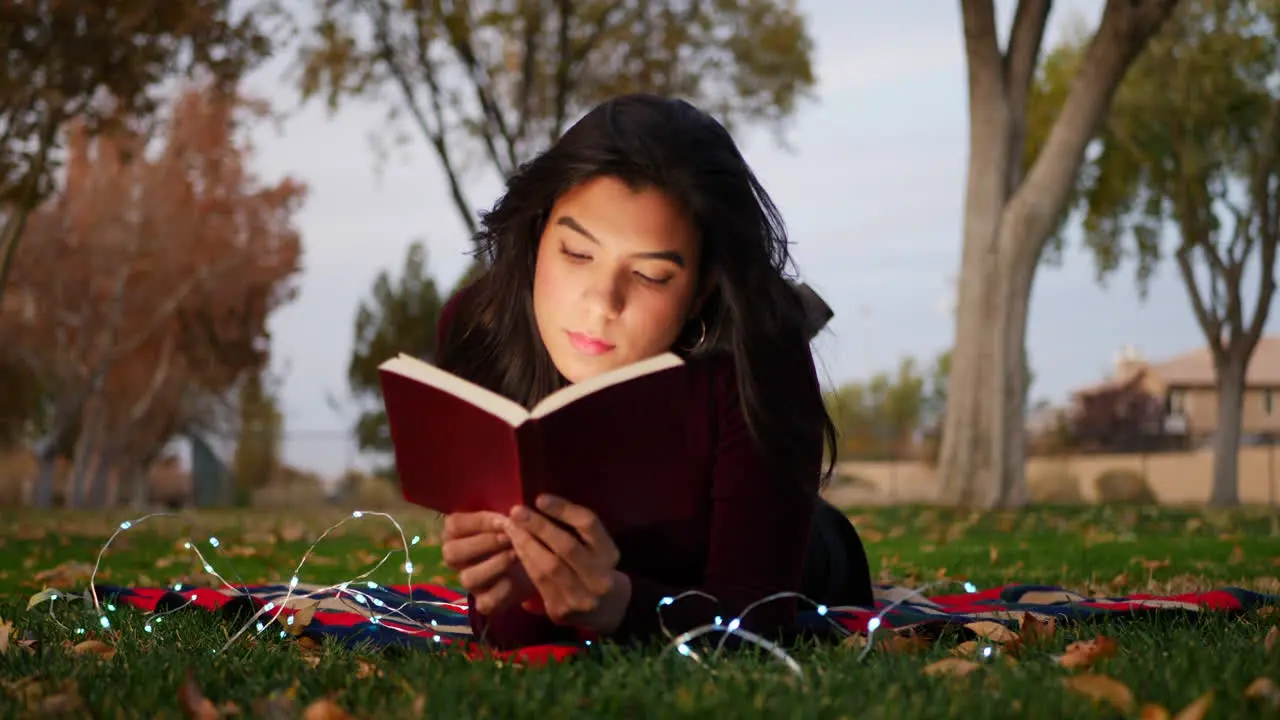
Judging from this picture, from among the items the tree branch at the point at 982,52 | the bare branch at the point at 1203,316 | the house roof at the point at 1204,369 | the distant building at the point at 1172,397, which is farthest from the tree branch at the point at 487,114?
the house roof at the point at 1204,369

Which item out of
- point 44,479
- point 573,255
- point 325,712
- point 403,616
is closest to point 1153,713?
point 325,712

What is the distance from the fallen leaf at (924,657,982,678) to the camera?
262 cm

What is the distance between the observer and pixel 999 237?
12445 millimetres

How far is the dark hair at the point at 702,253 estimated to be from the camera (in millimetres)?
2947

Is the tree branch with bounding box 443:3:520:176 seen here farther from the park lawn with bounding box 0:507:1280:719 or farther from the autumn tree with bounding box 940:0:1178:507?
the park lawn with bounding box 0:507:1280:719

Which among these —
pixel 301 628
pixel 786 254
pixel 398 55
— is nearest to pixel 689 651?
pixel 786 254

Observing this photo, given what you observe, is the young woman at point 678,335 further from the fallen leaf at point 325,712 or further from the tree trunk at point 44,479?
the tree trunk at point 44,479

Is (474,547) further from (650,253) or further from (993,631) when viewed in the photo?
(993,631)

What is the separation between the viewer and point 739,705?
7.47 ft

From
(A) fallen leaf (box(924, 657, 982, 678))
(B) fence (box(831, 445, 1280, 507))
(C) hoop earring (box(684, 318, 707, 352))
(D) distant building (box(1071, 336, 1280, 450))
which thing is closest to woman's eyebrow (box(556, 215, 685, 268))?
(C) hoop earring (box(684, 318, 707, 352))

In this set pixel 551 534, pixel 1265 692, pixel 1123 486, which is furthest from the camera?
pixel 1123 486

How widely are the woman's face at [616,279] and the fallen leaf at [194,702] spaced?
3.32 feet

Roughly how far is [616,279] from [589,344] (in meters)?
0.16

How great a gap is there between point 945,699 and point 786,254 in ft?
4.17
